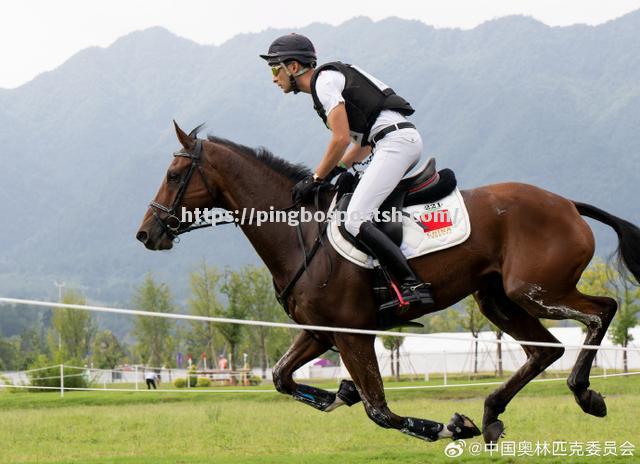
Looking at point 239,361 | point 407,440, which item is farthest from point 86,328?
point 407,440

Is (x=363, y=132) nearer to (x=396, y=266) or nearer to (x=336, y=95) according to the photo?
(x=336, y=95)

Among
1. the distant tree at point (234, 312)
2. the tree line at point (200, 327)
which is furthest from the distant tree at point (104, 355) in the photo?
the distant tree at point (234, 312)

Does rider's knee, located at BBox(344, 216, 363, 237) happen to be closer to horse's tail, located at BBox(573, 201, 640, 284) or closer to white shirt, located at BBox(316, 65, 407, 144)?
white shirt, located at BBox(316, 65, 407, 144)

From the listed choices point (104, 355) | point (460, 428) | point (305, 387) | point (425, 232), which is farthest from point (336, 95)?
point (104, 355)

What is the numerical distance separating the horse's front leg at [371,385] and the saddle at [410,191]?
2.69 ft

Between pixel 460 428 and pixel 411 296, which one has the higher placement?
pixel 411 296

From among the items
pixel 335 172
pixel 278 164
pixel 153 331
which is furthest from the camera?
pixel 153 331

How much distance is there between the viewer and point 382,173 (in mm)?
6863

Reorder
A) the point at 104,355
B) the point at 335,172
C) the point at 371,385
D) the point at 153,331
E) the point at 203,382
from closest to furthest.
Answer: the point at 371,385, the point at 335,172, the point at 203,382, the point at 153,331, the point at 104,355

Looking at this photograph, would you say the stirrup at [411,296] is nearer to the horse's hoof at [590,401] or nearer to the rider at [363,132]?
the rider at [363,132]

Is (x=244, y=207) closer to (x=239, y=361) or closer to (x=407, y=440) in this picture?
(x=407, y=440)

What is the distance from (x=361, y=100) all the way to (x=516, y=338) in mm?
2546

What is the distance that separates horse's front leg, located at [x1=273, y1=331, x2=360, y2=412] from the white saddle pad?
819mm

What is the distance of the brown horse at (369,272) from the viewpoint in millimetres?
6832
